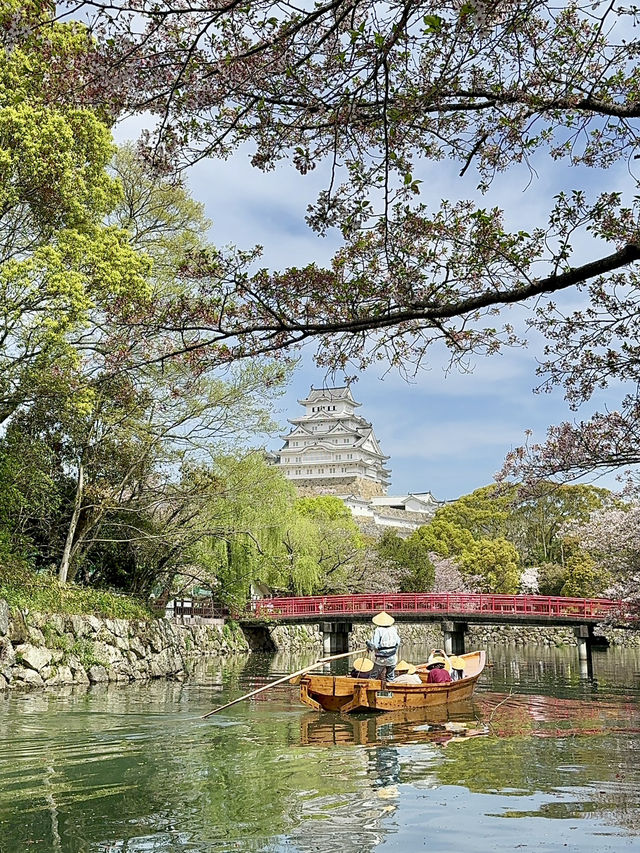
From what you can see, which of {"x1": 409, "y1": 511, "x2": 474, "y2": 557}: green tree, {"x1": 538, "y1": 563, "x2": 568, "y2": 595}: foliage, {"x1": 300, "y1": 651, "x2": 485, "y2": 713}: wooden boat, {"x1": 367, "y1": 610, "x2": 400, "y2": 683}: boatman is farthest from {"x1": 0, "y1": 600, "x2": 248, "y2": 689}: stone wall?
{"x1": 409, "y1": 511, "x2": 474, "y2": 557}: green tree

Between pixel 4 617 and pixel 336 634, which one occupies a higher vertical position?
pixel 4 617

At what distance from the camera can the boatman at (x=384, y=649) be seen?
11.2 m

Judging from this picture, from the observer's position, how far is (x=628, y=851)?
15.3 ft

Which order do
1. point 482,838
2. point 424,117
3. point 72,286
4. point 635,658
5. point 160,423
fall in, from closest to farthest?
1. point 424,117
2. point 482,838
3. point 72,286
4. point 160,423
5. point 635,658

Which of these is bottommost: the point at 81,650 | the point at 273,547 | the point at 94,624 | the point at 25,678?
the point at 25,678

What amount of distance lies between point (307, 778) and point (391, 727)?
3.65 meters

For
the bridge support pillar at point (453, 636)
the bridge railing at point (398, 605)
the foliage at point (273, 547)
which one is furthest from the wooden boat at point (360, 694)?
the bridge support pillar at point (453, 636)

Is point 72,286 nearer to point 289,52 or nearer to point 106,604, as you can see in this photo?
point 106,604

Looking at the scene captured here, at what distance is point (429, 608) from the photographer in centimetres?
2817

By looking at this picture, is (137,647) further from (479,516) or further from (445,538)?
(479,516)

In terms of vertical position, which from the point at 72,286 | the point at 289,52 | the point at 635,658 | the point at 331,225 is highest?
the point at 72,286

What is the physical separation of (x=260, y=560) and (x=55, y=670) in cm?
1110

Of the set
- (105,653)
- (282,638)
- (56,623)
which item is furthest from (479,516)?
(56,623)

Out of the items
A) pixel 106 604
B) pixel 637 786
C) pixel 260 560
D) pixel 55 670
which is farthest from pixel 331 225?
pixel 260 560
